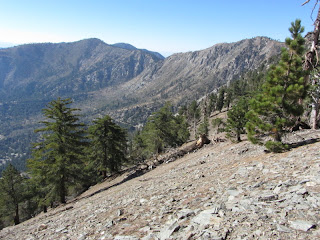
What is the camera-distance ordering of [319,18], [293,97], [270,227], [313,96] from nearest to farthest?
1. [270,227]
2. [293,97]
3. [319,18]
4. [313,96]

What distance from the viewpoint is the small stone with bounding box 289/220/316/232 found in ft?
17.0

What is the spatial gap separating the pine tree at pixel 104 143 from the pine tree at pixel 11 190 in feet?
53.7

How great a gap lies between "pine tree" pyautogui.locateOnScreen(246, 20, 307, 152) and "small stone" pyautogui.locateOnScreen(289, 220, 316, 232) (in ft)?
28.5

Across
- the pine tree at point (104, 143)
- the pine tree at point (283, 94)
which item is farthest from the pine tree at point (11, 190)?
the pine tree at point (283, 94)

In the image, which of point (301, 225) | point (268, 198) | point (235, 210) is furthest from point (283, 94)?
point (301, 225)

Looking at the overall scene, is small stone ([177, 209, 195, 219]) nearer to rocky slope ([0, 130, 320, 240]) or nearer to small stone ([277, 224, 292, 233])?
rocky slope ([0, 130, 320, 240])

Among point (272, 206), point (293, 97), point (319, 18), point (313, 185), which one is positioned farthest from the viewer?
point (319, 18)

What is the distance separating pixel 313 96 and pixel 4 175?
158 feet

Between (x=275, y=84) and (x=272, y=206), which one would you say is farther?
A: (x=275, y=84)

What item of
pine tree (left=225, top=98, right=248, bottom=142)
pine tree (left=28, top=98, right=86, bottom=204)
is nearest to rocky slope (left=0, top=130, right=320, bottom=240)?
pine tree (left=225, top=98, right=248, bottom=142)

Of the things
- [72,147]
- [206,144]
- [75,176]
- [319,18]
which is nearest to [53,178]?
[75,176]

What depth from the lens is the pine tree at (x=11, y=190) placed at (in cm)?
3800

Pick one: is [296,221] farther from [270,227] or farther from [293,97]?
[293,97]

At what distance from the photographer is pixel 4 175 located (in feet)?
124
